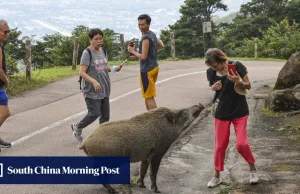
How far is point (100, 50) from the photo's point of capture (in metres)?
7.80

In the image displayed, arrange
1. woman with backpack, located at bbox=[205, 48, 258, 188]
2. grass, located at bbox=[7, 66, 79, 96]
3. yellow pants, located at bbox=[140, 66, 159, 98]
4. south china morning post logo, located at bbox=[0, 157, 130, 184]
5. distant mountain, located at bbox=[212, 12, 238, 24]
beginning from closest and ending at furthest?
south china morning post logo, located at bbox=[0, 157, 130, 184] < woman with backpack, located at bbox=[205, 48, 258, 188] < yellow pants, located at bbox=[140, 66, 159, 98] < grass, located at bbox=[7, 66, 79, 96] < distant mountain, located at bbox=[212, 12, 238, 24]

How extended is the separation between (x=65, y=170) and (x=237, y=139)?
2.40 m

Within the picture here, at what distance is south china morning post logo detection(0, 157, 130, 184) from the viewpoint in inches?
228

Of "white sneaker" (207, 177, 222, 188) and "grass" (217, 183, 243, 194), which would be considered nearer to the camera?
"grass" (217, 183, 243, 194)

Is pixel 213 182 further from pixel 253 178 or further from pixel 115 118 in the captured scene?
pixel 115 118

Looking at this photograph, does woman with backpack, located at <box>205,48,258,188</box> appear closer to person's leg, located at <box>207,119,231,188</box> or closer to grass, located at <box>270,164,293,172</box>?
person's leg, located at <box>207,119,231,188</box>

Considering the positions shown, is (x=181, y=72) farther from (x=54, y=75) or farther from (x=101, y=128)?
(x=101, y=128)

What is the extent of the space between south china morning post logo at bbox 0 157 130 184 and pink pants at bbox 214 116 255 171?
1.20 metres

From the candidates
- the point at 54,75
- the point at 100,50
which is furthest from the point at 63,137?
the point at 54,75

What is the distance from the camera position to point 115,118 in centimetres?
1094

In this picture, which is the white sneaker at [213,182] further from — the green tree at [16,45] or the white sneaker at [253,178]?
the green tree at [16,45]

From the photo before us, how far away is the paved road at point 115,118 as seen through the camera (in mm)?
6523

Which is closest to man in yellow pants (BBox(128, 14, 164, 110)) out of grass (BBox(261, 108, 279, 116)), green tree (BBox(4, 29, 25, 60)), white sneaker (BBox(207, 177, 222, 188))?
white sneaker (BBox(207, 177, 222, 188))

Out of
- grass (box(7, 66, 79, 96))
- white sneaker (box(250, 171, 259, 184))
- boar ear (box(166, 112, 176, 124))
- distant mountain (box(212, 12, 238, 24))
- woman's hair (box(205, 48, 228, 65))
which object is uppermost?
distant mountain (box(212, 12, 238, 24))
